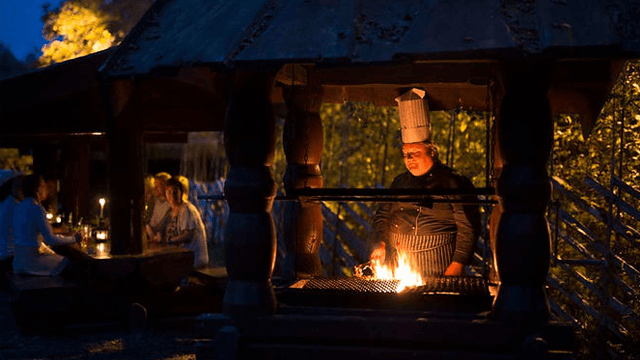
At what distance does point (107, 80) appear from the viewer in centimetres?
580

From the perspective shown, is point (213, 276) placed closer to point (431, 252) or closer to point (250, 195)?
point (431, 252)

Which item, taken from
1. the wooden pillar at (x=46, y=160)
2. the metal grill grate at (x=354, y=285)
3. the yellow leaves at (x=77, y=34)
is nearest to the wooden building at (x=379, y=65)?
the metal grill grate at (x=354, y=285)

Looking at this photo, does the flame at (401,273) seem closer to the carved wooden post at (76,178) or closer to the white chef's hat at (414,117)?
the white chef's hat at (414,117)

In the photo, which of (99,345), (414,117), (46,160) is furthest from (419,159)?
(46,160)

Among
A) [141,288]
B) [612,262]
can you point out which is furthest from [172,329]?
[612,262]

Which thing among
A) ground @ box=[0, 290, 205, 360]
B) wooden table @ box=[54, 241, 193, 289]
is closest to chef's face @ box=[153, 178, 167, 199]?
wooden table @ box=[54, 241, 193, 289]

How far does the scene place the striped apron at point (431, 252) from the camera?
25.2ft

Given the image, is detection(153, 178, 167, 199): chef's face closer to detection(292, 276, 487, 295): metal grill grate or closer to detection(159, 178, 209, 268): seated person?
detection(159, 178, 209, 268): seated person

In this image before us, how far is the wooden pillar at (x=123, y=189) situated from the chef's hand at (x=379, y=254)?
3.19m

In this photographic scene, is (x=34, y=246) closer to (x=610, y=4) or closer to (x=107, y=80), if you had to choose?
(x=107, y=80)

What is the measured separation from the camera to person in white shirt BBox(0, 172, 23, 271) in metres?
11.9

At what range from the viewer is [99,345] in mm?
9438

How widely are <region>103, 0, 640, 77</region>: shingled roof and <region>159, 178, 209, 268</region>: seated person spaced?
16.9 feet

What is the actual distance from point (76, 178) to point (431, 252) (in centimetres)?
885
